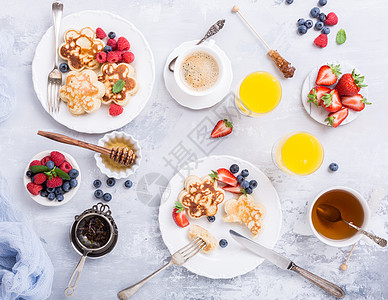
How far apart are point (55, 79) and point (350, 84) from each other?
1201mm

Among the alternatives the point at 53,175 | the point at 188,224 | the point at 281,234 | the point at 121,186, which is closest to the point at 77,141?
the point at 53,175

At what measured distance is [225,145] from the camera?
6.05 feet

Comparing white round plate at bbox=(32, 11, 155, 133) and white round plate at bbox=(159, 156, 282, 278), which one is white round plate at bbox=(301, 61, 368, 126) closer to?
white round plate at bbox=(159, 156, 282, 278)

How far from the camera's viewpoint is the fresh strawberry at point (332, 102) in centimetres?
174

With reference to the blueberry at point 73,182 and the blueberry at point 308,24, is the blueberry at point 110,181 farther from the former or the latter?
the blueberry at point 308,24

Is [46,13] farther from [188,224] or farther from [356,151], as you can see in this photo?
[356,151]

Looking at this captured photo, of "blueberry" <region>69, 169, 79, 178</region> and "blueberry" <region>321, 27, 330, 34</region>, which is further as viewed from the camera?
"blueberry" <region>321, 27, 330, 34</region>

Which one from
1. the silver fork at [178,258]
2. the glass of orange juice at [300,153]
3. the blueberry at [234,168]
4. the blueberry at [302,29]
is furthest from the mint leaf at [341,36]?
the silver fork at [178,258]

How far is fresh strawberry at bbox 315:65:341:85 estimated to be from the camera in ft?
5.89

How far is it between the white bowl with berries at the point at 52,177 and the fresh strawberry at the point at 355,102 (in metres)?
1.14

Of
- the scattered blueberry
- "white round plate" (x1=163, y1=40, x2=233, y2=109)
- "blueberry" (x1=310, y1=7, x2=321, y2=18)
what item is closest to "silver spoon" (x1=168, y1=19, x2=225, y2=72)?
"white round plate" (x1=163, y1=40, x2=233, y2=109)

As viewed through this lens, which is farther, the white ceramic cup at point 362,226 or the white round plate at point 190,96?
the white round plate at point 190,96

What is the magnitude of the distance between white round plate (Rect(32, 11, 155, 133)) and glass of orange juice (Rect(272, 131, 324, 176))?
0.60 metres

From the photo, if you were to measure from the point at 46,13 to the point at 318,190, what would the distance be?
1384mm
